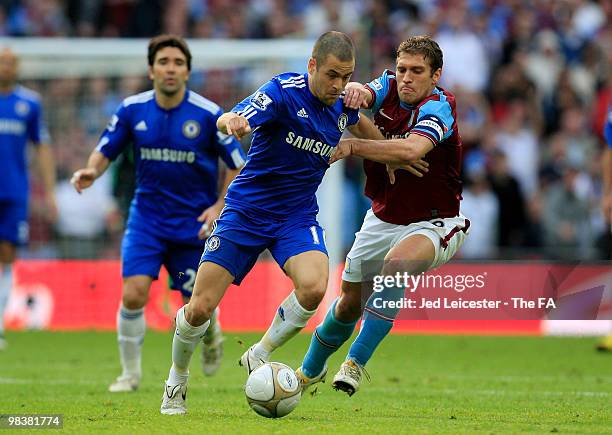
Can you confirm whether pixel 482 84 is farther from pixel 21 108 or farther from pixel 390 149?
Answer: pixel 390 149

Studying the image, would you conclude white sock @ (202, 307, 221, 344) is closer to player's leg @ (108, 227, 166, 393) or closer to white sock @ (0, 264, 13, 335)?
player's leg @ (108, 227, 166, 393)

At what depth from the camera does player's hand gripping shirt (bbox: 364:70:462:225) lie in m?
9.33

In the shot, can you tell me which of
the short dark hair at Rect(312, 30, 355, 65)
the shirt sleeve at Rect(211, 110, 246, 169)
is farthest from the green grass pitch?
the short dark hair at Rect(312, 30, 355, 65)

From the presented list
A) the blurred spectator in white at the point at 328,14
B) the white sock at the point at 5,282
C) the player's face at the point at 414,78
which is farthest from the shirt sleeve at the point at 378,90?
the blurred spectator in white at the point at 328,14

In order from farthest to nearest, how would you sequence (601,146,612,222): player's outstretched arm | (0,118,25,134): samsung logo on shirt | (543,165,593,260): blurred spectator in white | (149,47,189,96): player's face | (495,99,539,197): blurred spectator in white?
(495,99,539,197): blurred spectator in white < (543,165,593,260): blurred spectator in white < (0,118,25,134): samsung logo on shirt < (601,146,612,222): player's outstretched arm < (149,47,189,96): player's face

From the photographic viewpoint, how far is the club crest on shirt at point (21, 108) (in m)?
14.5

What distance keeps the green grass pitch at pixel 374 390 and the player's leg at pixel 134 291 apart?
0.24 metres

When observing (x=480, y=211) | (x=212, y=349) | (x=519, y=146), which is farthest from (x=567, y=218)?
(x=212, y=349)

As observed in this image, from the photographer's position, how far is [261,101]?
835 centimetres

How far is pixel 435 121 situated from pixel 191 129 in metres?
2.66

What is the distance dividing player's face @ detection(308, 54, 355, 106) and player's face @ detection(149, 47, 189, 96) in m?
2.35

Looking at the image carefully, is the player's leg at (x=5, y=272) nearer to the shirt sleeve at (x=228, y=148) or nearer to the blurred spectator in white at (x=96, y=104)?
the blurred spectator in white at (x=96, y=104)

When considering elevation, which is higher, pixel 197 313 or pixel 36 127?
pixel 36 127

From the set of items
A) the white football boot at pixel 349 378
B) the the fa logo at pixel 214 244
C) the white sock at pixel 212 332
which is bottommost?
the white sock at pixel 212 332
